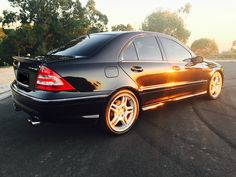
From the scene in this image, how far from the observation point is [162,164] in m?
3.25

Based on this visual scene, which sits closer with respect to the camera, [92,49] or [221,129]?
[92,49]

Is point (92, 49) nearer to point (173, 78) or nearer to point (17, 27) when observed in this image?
point (173, 78)

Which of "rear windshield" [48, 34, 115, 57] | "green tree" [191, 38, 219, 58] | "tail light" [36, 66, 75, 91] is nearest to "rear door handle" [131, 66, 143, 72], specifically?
"rear windshield" [48, 34, 115, 57]

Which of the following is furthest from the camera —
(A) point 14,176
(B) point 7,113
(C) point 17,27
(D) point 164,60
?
(C) point 17,27

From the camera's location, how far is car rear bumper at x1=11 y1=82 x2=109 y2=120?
3.59 m

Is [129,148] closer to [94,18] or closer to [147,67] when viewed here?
[147,67]

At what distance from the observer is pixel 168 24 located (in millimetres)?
70188

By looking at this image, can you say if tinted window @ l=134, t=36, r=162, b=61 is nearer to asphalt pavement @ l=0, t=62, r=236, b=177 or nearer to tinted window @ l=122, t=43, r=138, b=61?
tinted window @ l=122, t=43, r=138, b=61

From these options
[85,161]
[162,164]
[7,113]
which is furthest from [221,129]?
[7,113]

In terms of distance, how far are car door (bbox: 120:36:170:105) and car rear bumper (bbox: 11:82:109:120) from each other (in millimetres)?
691

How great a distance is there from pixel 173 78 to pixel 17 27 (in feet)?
130

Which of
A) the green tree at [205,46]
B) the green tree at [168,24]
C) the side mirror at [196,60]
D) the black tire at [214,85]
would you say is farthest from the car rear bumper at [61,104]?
the green tree at [205,46]

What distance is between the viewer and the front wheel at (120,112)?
408 cm

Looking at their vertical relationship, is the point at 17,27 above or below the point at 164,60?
above
